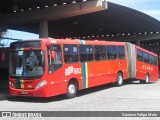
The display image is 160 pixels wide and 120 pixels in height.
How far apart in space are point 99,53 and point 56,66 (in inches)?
186

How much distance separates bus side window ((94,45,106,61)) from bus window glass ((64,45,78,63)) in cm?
227

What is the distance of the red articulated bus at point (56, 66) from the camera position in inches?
604

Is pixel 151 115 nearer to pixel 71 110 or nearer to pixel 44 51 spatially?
pixel 71 110

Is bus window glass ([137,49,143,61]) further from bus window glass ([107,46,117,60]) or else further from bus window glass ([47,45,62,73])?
bus window glass ([47,45,62,73])

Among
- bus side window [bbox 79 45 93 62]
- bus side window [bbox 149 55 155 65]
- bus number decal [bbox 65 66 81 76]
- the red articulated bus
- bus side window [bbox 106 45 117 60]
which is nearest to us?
the red articulated bus

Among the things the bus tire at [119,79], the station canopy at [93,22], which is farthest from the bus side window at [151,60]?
the bus tire at [119,79]

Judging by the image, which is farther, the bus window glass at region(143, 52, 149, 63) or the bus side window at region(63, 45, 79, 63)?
the bus window glass at region(143, 52, 149, 63)

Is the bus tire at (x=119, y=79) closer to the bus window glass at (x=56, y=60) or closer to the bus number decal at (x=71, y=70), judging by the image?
the bus number decal at (x=71, y=70)

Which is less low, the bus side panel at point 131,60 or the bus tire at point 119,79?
the bus side panel at point 131,60

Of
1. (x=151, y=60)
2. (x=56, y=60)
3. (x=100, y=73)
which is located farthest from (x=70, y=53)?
(x=151, y=60)

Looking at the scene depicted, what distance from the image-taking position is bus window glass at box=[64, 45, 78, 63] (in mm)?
16672

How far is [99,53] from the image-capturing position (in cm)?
2002

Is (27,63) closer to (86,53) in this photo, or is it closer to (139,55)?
(86,53)

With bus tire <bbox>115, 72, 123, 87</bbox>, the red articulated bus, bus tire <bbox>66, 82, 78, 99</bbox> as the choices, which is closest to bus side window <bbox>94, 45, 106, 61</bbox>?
the red articulated bus
